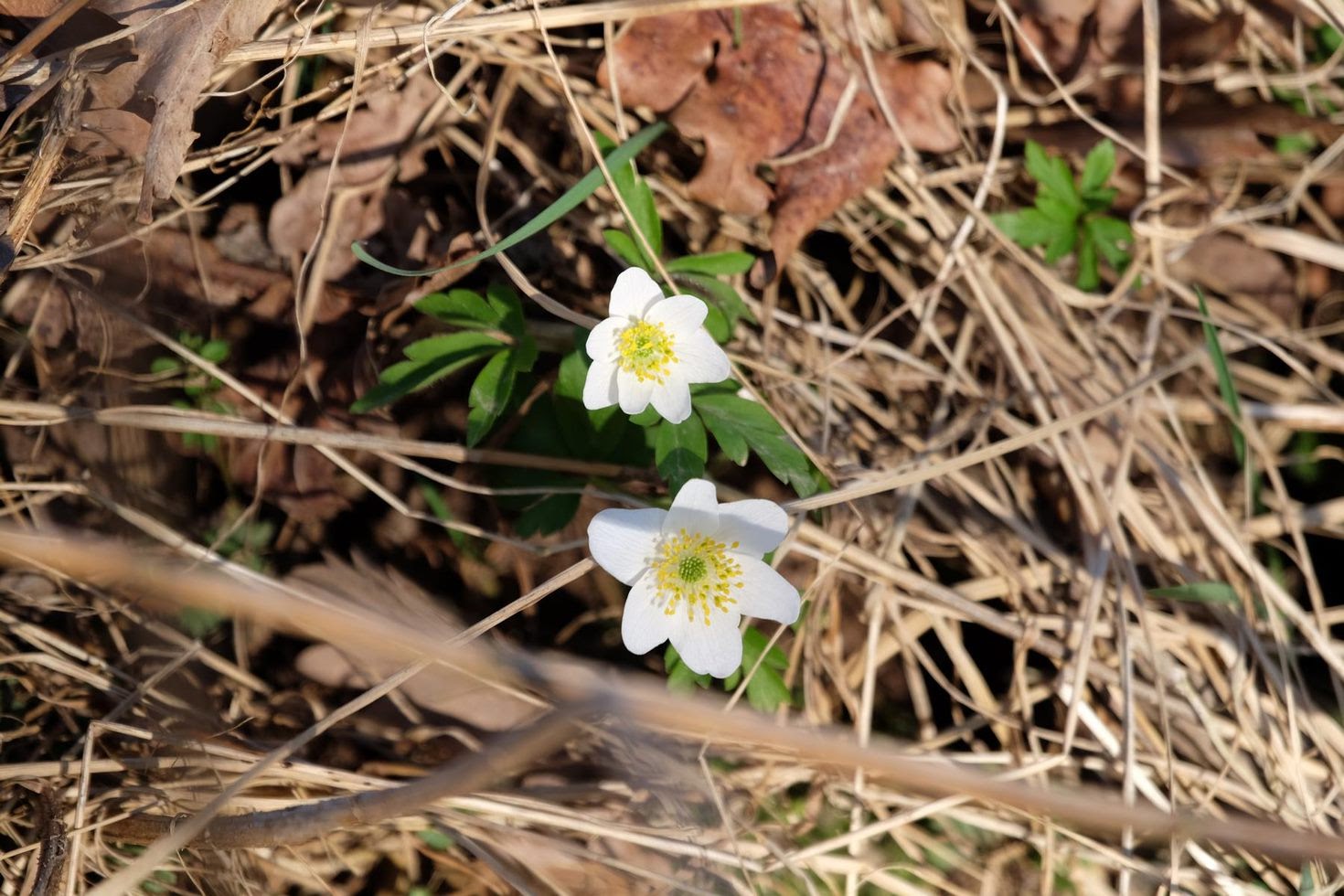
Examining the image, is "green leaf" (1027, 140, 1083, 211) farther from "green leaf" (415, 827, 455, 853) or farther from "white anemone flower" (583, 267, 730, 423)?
"green leaf" (415, 827, 455, 853)

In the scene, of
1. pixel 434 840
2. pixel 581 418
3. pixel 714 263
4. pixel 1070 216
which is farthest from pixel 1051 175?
pixel 434 840

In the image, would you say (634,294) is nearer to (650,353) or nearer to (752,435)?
(650,353)

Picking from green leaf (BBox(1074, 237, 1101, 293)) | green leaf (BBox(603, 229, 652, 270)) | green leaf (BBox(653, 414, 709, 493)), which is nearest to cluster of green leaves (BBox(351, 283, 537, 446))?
green leaf (BBox(603, 229, 652, 270))

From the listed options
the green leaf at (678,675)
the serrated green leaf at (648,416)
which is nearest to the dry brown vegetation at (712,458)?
the green leaf at (678,675)

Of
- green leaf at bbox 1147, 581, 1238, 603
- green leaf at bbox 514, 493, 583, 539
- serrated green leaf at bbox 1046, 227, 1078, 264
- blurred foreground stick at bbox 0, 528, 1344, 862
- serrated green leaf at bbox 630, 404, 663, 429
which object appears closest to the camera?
blurred foreground stick at bbox 0, 528, 1344, 862

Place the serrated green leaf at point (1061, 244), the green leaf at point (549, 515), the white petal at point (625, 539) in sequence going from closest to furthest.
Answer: the white petal at point (625, 539) < the green leaf at point (549, 515) < the serrated green leaf at point (1061, 244)

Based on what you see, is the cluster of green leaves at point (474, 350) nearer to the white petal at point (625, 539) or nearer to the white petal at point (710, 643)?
the white petal at point (625, 539)

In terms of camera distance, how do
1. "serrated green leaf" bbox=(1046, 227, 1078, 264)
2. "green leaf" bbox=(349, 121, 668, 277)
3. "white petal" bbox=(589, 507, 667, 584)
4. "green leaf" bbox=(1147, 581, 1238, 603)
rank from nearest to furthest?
"white petal" bbox=(589, 507, 667, 584), "green leaf" bbox=(349, 121, 668, 277), "green leaf" bbox=(1147, 581, 1238, 603), "serrated green leaf" bbox=(1046, 227, 1078, 264)
